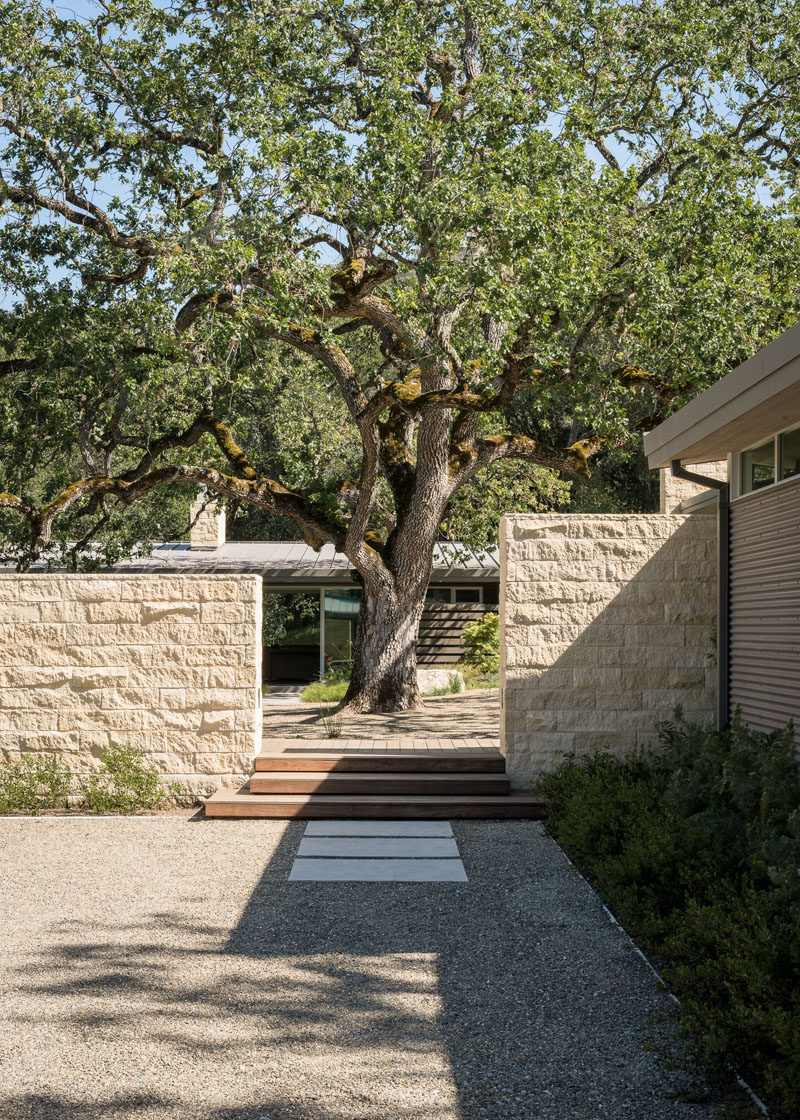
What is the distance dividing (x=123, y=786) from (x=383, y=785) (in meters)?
2.18

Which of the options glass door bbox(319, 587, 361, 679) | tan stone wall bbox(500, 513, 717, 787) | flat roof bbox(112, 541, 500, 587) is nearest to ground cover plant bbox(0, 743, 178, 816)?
tan stone wall bbox(500, 513, 717, 787)

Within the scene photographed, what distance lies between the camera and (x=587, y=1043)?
402 centimetres

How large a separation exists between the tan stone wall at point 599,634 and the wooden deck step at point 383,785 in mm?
300

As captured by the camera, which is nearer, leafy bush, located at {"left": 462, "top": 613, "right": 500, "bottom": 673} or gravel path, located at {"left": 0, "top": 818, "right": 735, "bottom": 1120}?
gravel path, located at {"left": 0, "top": 818, "right": 735, "bottom": 1120}

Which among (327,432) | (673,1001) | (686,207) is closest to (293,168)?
(686,207)

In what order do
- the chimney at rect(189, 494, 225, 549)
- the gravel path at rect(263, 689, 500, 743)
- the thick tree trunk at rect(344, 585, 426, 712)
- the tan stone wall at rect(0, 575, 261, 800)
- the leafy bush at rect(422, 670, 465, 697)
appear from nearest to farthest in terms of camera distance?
the tan stone wall at rect(0, 575, 261, 800), the gravel path at rect(263, 689, 500, 743), the thick tree trunk at rect(344, 585, 426, 712), the leafy bush at rect(422, 670, 465, 697), the chimney at rect(189, 494, 225, 549)

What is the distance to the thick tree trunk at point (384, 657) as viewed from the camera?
43.9 feet

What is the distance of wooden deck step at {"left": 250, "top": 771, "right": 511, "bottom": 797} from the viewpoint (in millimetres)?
8633

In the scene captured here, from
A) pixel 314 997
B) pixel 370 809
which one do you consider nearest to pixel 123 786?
pixel 370 809

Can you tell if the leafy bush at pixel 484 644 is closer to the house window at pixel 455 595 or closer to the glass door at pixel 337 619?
the house window at pixel 455 595

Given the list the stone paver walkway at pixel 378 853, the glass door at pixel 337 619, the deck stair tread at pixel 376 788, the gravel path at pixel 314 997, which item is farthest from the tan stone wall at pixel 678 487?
the glass door at pixel 337 619

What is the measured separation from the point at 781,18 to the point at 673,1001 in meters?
12.4

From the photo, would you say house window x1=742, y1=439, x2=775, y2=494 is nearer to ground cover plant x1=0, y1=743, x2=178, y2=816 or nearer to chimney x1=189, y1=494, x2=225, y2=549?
ground cover plant x1=0, y1=743, x2=178, y2=816

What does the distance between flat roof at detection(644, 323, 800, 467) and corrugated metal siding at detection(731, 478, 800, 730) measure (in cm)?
44
